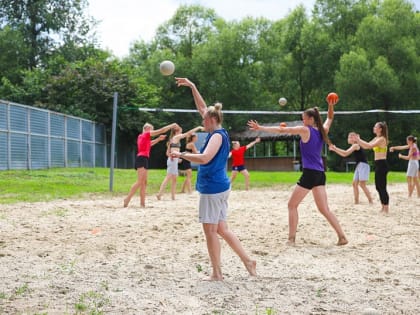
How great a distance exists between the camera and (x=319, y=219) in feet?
30.6

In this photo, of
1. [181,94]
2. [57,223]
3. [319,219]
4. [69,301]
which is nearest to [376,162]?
[319,219]

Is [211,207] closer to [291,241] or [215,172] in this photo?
[215,172]

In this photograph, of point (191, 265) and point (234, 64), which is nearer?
point (191, 265)

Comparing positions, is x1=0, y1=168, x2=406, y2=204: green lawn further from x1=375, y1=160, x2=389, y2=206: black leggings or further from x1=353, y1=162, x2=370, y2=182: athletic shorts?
x1=375, y1=160, x2=389, y2=206: black leggings

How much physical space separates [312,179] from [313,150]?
36cm

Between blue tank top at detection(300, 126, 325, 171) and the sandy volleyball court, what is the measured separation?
1.03m

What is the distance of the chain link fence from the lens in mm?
21531

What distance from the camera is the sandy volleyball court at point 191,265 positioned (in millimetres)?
4379

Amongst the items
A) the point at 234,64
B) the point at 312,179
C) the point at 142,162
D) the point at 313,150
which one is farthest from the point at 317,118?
the point at 234,64

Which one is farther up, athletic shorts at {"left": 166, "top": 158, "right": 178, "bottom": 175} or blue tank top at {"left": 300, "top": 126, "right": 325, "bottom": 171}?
blue tank top at {"left": 300, "top": 126, "right": 325, "bottom": 171}

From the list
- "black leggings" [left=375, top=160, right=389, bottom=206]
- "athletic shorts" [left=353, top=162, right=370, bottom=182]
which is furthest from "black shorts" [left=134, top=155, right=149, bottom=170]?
"athletic shorts" [left=353, top=162, right=370, bottom=182]

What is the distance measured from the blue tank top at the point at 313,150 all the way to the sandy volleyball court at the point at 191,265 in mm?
1028

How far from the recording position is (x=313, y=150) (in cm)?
686

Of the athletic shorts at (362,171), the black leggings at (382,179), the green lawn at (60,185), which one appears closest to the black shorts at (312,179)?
the black leggings at (382,179)
